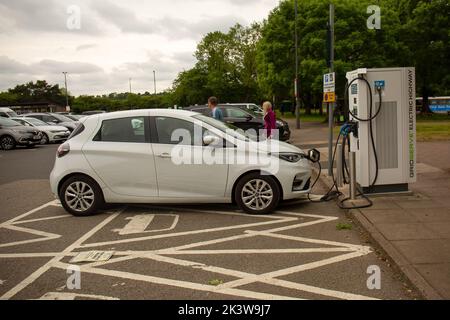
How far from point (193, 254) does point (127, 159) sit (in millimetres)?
2463

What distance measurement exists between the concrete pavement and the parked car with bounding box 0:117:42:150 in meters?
18.4

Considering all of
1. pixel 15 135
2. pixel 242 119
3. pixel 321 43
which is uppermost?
pixel 321 43

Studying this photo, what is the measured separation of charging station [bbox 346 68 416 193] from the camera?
7871mm

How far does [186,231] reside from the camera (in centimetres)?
659

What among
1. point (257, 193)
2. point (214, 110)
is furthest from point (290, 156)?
point (214, 110)

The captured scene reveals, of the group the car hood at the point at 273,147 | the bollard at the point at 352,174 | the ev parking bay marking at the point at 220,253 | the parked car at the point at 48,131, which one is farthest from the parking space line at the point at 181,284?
the parked car at the point at 48,131

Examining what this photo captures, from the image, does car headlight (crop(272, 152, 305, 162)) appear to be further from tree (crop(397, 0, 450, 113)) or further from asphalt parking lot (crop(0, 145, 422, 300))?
tree (crop(397, 0, 450, 113))

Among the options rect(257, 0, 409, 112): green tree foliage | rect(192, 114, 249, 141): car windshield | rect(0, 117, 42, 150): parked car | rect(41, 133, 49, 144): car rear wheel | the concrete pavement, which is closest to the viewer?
the concrete pavement

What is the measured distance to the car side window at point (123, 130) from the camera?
752cm

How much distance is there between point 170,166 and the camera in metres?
7.30

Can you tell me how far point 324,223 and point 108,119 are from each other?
3.82 meters

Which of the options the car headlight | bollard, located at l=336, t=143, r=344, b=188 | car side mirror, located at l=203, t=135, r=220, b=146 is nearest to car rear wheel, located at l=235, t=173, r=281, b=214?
the car headlight

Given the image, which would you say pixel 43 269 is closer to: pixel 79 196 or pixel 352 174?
pixel 79 196
